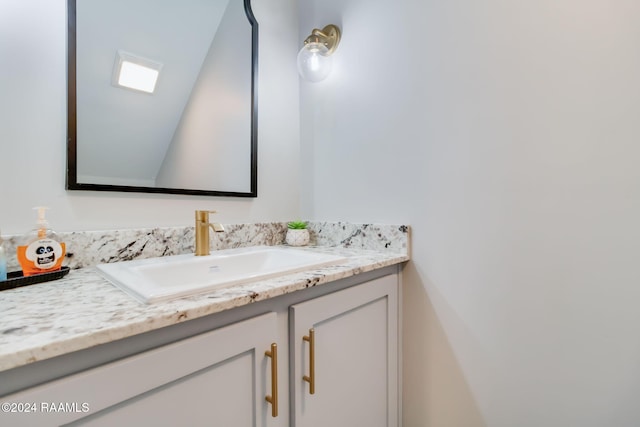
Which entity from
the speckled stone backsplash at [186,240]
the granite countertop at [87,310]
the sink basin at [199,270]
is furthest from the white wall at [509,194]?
the granite countertop at [87,310]

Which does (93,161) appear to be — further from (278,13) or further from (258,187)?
(278,13)

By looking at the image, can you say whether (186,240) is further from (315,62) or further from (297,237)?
(315,62)

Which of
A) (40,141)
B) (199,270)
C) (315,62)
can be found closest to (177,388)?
(199,270)

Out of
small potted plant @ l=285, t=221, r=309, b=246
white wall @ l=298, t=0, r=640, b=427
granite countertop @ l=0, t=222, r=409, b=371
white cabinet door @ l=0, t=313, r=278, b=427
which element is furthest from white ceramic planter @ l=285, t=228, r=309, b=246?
white cabinet door @ l=0, t=313, r=278, b=427

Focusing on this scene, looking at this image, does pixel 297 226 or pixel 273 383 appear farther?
pixel 297 226

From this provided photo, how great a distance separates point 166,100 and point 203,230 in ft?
1.67

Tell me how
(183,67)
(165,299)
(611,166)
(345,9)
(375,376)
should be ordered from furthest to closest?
(345,9) < (183,67) < (375,376) < (611,166) < (165,299)

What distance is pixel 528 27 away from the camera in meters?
0.84

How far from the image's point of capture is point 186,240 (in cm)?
107

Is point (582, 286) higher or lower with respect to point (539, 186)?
lower

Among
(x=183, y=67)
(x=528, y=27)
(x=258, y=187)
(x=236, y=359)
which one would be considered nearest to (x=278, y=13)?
(x=183, y=67)

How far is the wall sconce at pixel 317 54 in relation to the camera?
1290mm

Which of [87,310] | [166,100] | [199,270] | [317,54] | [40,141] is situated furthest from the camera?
[317,54]

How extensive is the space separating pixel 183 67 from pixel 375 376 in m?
1.32
